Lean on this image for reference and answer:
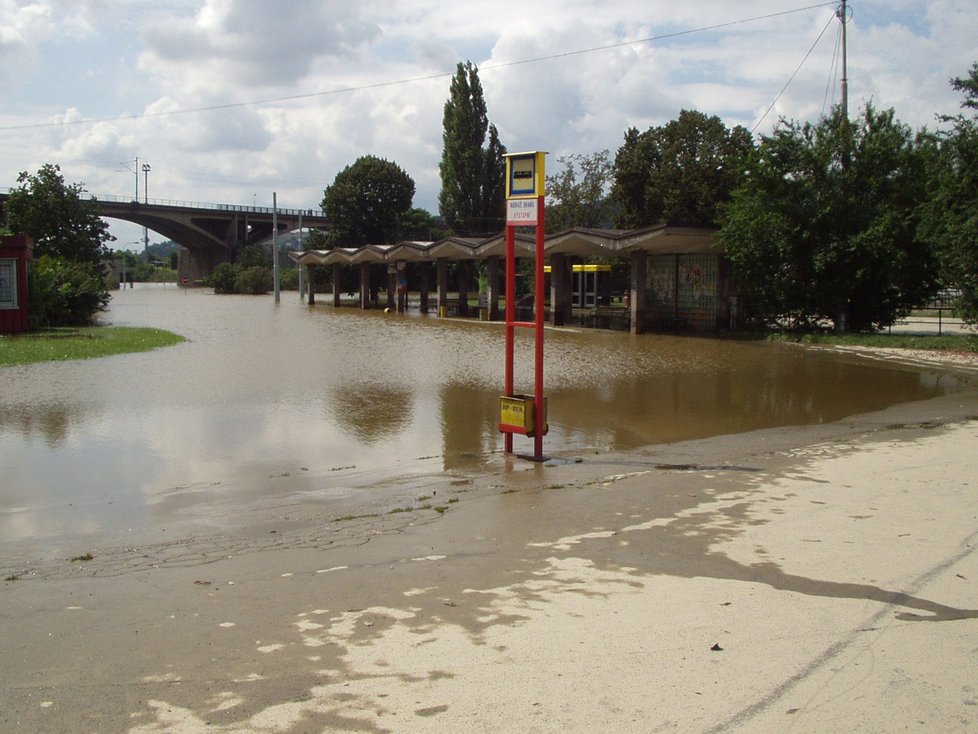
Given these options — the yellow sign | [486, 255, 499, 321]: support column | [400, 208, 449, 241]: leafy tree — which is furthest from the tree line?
[400, 208, 449, 241]: leafy tree

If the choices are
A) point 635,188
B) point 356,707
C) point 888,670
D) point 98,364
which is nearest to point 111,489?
point 356,707

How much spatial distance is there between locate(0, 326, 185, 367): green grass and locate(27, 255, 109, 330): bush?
1.12m

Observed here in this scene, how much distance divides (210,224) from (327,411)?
102m

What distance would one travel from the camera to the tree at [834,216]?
28.9 meters

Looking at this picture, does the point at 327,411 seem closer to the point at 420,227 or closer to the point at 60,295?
the point at 60,295

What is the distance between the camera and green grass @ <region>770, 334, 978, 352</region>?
26500 millimetres

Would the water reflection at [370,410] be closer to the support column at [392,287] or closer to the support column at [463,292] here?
the support column at [463,292]

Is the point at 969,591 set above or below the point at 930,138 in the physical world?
below

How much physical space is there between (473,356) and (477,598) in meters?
19.7

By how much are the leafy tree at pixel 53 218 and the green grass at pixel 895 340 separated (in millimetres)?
37204

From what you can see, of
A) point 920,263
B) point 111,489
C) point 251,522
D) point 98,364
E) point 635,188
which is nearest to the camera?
point 251,522

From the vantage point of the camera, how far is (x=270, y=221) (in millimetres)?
114250

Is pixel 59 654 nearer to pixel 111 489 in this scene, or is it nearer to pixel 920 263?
pixel 111 489

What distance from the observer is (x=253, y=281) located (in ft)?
290
